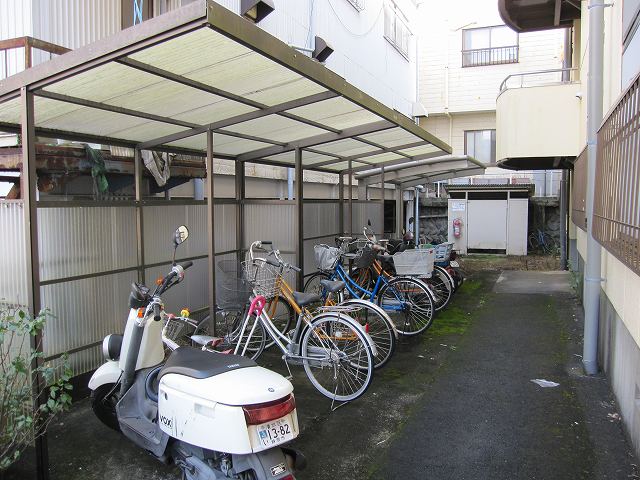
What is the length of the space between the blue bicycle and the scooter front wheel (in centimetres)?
332

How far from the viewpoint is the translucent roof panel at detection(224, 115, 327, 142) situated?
16.7ft

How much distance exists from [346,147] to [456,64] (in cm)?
1376

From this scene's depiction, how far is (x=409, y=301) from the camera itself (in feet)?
21.9

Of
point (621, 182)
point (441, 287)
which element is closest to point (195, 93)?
point (621, 182)

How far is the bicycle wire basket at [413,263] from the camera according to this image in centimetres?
691

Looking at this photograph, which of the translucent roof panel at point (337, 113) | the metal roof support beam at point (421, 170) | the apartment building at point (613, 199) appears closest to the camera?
the apartment building at point (613, 199)

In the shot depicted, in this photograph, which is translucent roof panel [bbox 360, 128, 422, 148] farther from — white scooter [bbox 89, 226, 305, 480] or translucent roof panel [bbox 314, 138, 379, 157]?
white scooter [bbox 89, 226, 305, 480]

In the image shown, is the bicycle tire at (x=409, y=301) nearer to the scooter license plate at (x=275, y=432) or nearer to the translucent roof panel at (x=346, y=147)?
the translucent roof panel at (x=346, y=147)

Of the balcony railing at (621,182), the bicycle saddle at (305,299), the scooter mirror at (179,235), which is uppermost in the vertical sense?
the balcony railing at (621,182)

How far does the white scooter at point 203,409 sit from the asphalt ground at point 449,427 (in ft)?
1.62

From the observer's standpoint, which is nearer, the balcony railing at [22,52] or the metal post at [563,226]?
the balcony railing at [22,52]

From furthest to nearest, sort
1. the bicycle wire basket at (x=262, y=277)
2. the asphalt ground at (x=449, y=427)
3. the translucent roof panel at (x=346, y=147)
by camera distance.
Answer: the translucent roof panel at (x=346, y=147) < the bicycle wire basket at (x=262, y=277) < the asphalt ground at (x=449, y=427)

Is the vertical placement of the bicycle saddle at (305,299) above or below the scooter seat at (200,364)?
above

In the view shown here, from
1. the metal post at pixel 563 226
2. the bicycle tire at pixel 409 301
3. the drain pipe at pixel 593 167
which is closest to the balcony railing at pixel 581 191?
the drain pipe at pixel 593 167
